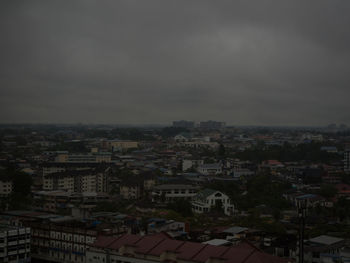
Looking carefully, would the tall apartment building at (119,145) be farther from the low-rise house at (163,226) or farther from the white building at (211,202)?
the low-rise house at (163,226)

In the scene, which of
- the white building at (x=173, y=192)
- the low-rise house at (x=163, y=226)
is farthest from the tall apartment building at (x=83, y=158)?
→ the low-rise house at (x=163, y=226)

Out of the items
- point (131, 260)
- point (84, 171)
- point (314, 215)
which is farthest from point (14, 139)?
point (131, 260)

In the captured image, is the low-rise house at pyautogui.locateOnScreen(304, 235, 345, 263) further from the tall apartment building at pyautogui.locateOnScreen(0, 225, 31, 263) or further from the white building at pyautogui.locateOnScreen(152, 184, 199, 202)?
the white building at pyautogui.locateOnScreen(152, 184, 199, 202)

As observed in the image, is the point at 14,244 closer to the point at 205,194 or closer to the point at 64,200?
the point at 64,200

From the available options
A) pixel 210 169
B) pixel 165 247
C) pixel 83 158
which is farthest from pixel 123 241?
pixel 83 158

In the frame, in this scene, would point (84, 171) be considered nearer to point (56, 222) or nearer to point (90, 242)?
point (56, 222)

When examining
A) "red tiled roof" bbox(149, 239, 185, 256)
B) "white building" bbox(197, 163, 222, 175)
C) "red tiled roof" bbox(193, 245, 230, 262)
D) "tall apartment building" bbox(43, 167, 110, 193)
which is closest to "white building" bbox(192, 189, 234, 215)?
"tall apartment building" bbox(43, 167, 110, 193)

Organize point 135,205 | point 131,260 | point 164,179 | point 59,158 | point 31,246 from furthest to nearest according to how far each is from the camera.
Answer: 1. point 59,158
2. point 164,179
3. point 135,205
4. point 31,246
5. point 131,260
